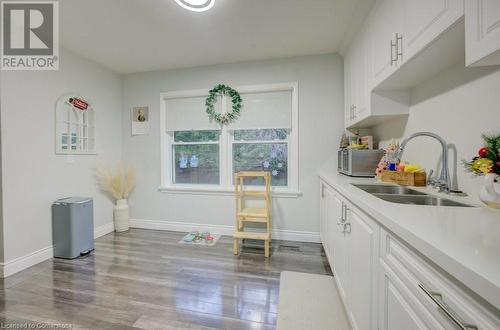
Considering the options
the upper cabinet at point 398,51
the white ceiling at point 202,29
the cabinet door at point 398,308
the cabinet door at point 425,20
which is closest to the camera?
the cabinet door at point 398,308

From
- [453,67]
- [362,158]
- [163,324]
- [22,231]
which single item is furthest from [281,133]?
[22,231]

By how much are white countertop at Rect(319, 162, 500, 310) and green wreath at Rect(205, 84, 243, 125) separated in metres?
2.29

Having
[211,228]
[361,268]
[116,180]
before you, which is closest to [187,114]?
[116,180]

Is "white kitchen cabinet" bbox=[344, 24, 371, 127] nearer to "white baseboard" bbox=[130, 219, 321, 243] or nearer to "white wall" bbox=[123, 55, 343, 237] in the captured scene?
"white wall" bbox=[123, 55, 343, 237]

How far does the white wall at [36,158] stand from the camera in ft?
7.01

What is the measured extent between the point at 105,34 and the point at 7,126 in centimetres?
134

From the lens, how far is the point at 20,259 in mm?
2221

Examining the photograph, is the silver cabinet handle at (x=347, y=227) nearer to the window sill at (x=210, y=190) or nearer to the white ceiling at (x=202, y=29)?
the window sill at (x=210, y=190)

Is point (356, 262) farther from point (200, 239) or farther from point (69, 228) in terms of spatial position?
point (69, 228)

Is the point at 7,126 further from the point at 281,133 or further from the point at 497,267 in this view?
the point at 497,267

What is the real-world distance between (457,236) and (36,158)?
3404mm

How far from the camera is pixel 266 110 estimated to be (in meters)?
3.01

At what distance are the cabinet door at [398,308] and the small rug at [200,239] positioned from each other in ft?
7.31

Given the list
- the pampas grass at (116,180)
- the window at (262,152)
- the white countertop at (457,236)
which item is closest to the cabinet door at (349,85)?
the window at (262,152)
